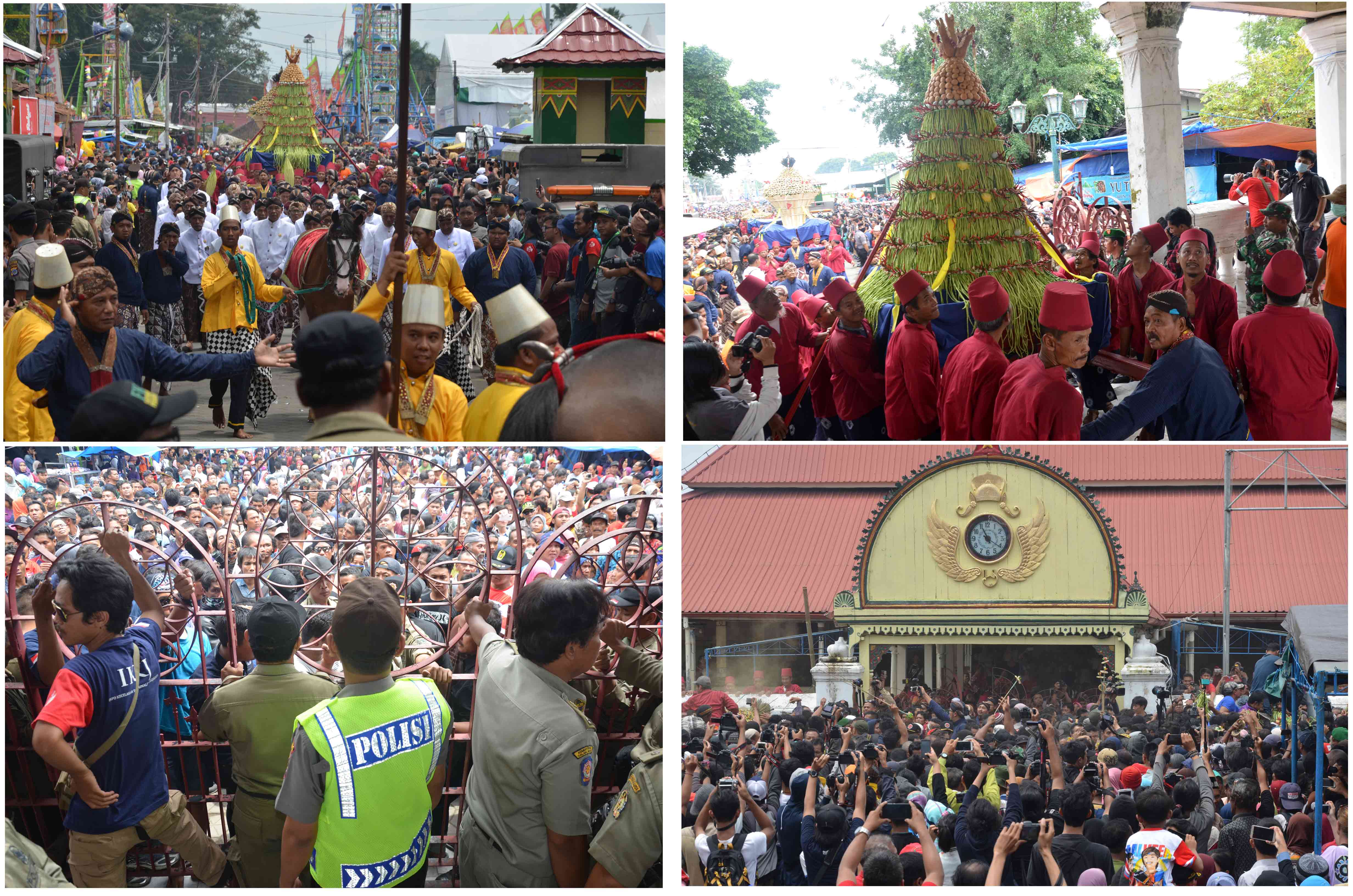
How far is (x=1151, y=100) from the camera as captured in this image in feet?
22.2

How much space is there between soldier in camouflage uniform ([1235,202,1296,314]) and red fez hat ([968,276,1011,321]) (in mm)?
2983

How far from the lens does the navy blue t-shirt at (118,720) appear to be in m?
3.20

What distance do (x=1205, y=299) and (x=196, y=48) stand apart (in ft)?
41.9

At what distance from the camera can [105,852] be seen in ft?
11.0

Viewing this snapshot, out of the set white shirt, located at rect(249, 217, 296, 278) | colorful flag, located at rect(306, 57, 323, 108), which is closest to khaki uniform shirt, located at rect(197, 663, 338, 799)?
white shirt, located at rect(249, 217, 296, 278)

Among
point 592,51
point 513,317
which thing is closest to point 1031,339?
point 513,317

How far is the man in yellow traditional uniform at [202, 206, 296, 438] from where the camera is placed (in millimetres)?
5961

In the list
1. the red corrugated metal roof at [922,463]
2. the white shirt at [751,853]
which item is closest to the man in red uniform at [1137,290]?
the red corrugated metal roof at [922,463]

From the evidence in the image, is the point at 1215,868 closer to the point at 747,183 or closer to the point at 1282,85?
the point at 747,183

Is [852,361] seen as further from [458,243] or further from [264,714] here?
[458,243]

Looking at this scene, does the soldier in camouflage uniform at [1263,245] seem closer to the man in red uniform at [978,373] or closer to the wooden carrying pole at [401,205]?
the man in red uniform at [978,373]

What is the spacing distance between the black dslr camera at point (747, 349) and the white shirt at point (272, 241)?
501 cm

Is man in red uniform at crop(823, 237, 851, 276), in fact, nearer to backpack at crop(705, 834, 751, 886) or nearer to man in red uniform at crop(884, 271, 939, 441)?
man in red uniform at crop(884, 271, 939, 441)

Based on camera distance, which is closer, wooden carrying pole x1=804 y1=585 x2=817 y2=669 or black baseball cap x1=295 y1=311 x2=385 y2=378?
black baseball cap x1=295 y1=311 x2=385 y2=378
